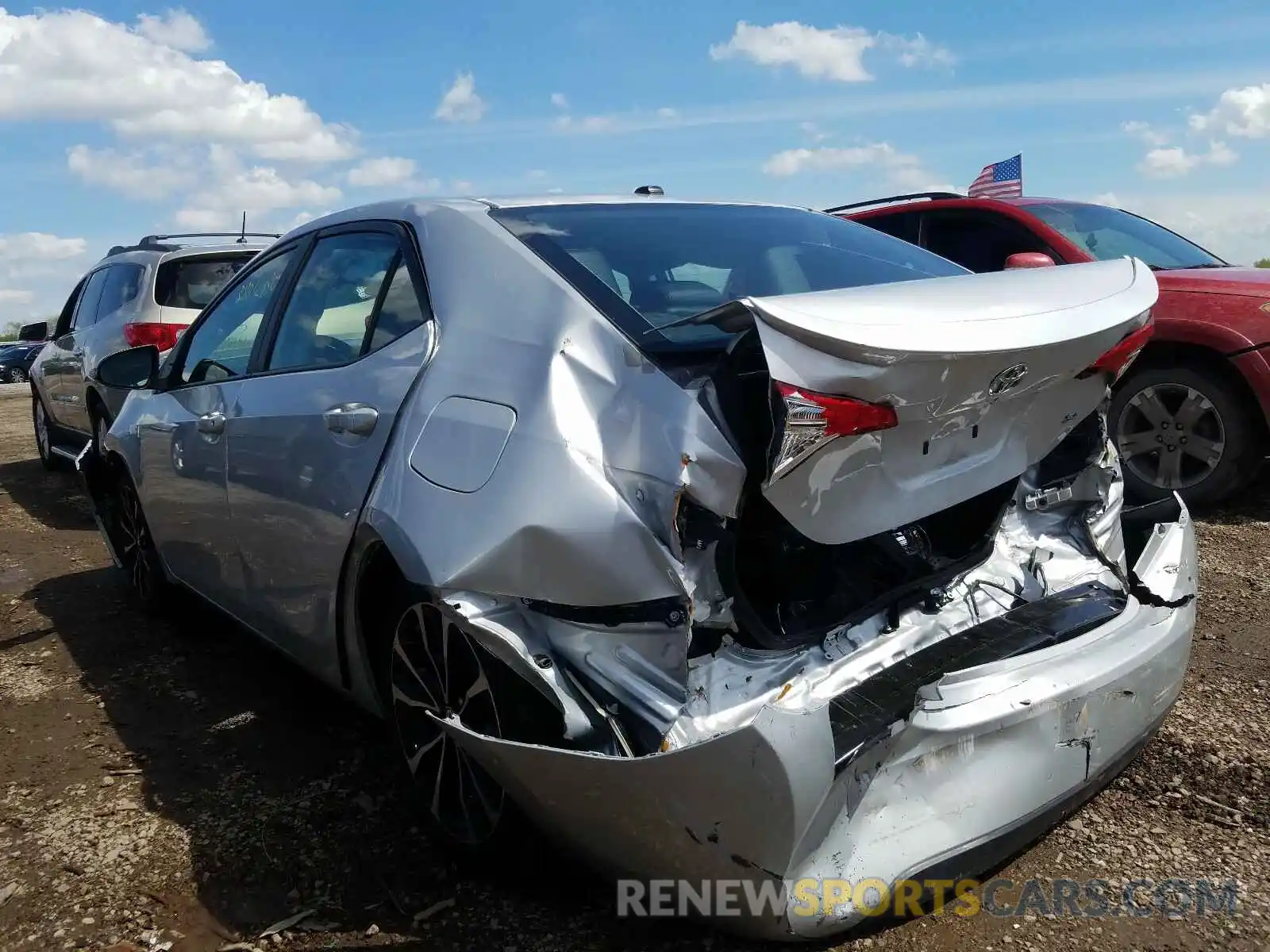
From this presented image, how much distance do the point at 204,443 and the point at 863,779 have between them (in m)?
2.65

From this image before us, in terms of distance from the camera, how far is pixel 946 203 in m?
6.67

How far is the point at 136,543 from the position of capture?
493cm

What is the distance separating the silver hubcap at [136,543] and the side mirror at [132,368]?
0.52m

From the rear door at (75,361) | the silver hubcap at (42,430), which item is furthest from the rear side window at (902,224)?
the silver hubcap at (42,430)

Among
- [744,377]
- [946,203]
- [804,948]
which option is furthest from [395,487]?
[946,203]

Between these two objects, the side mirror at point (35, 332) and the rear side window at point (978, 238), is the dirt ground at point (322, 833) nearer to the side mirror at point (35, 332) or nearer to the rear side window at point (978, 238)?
the rear side window at point (978, 238)

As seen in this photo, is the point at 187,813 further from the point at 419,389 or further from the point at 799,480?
the point at 799,480

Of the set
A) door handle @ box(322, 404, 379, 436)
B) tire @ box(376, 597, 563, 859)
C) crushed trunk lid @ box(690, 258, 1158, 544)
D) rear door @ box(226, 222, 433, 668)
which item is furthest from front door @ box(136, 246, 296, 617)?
crushed trunk lid @ box(690, 258, 1158, 544)

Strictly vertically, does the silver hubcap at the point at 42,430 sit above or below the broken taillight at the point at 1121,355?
below

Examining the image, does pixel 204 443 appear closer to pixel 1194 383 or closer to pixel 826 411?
pixel 826 411

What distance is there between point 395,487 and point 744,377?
901 mm

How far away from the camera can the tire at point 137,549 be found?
15.6ft

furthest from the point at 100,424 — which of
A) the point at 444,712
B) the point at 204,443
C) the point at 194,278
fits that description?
the point at 444,712

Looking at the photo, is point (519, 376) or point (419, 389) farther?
point (419, 389)
